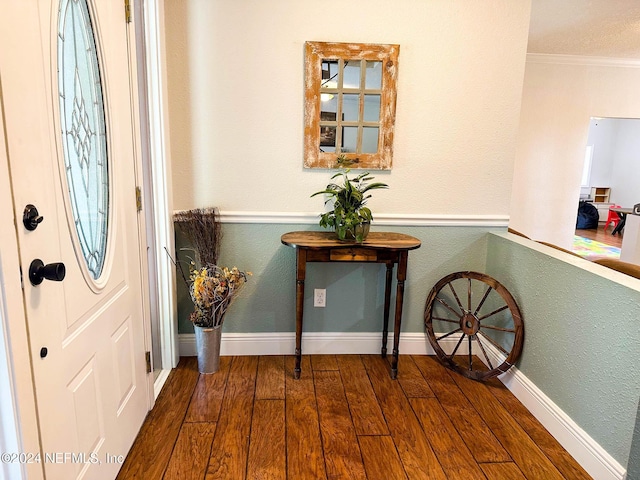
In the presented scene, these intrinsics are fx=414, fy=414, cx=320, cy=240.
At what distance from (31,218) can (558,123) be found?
17.2ft

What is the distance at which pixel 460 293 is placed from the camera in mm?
2709

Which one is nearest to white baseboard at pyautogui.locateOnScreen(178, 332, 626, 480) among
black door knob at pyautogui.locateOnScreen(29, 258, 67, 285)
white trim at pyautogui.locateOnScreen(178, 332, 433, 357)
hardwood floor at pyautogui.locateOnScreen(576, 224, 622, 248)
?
white trim at pyautogui.locateOnScreen(178, 332, 433, 357)

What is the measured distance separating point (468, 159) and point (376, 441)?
170 cm

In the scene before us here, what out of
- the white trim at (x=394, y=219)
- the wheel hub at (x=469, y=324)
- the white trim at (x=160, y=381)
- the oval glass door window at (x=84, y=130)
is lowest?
the white trim at (x=160, y=381)

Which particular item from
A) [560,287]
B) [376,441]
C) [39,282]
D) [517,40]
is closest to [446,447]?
[376,441]

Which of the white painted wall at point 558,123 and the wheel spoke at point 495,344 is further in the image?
the white painted wall at point 558,123

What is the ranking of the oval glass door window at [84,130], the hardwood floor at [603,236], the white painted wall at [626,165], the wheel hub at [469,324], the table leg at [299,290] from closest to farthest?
the oval glass door window at [84,130] → the table leg at [299,290] → the wheel hub at [469,324] → the hardwood floor at [603,236] → the white painted wall at [626,165]

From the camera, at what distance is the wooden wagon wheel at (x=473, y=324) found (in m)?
2.35

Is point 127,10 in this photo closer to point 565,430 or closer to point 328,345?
point 328,345

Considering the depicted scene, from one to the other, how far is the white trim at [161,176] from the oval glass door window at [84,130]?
722mm

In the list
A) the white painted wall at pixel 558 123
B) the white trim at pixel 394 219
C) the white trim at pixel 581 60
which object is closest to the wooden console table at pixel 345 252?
the white trim at pixel 394 219

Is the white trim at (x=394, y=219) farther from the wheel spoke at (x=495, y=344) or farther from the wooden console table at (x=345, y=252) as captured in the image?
the wheel spoke at (x=495, y=344)

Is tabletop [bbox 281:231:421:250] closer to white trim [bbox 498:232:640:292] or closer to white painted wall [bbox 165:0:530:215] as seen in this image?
white painted wall [bbox 165:0:530:215]

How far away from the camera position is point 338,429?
1982 mm
